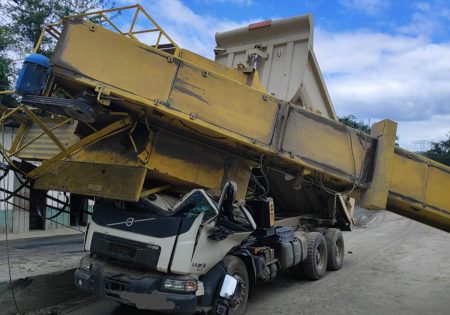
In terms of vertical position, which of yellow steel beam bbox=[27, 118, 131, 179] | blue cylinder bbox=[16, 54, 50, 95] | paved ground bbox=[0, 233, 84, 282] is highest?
blue cylinder bbox=[16, 54, 50, 95]

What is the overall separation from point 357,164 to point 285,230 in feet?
6.53

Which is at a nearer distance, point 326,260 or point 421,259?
point 326,260

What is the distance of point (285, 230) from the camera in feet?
24.0

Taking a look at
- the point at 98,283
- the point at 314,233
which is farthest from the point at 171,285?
the point at 314,233

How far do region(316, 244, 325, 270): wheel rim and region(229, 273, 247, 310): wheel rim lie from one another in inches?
116

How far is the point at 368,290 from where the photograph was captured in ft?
24.0

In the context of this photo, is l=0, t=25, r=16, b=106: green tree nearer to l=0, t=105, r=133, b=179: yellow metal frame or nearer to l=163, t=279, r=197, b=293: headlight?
l=0, t=105, r=133, b=179: yellow metal frame

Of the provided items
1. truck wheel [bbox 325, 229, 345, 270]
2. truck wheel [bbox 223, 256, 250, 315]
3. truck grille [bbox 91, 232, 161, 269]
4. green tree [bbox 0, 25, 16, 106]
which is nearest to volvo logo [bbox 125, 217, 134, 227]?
truck grille [bbox 91, 232, 161, 269]

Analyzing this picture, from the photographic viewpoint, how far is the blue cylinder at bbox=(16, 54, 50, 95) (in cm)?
436

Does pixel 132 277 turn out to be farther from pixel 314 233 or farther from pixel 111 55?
pixel 314 233

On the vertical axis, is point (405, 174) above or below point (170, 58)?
below

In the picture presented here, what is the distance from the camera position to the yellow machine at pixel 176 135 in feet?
15.0

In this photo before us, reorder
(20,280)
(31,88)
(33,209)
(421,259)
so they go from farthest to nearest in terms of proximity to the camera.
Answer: (421,259)
(33,209)
(20,280)
(31,88)

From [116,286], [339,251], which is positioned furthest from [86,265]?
[339,251]
